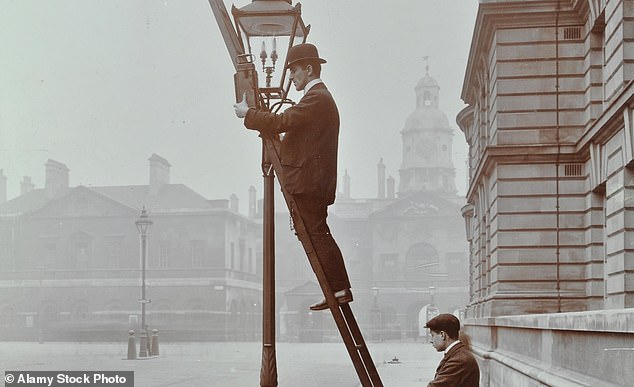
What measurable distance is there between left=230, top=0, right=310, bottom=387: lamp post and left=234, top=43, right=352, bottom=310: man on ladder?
0.20m

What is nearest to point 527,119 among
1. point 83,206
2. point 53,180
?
point 83,206

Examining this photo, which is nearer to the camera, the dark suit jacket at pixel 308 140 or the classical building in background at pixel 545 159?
the dark suit jacket at pixel 308 140

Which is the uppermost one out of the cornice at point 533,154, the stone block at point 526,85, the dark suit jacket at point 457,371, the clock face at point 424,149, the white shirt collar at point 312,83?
the clock face at point 424,149

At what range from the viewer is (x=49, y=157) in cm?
7362

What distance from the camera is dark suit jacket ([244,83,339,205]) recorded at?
4.21 m

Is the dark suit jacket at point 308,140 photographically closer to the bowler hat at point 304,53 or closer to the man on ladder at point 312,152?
the man on ladder at point 312,152

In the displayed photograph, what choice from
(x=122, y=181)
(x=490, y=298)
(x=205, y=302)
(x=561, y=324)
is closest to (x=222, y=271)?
(x=205, y=302)

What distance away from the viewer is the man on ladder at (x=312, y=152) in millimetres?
4168

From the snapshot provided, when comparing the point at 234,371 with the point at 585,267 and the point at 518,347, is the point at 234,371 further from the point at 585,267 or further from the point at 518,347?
the point at 518,347

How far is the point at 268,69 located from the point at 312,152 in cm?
117

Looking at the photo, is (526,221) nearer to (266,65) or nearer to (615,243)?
(615,243)

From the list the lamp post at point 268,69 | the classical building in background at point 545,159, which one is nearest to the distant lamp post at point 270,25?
the lamp post at point 268,69

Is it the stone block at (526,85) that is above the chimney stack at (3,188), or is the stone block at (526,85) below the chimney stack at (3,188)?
below

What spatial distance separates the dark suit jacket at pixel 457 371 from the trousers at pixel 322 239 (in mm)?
1027
